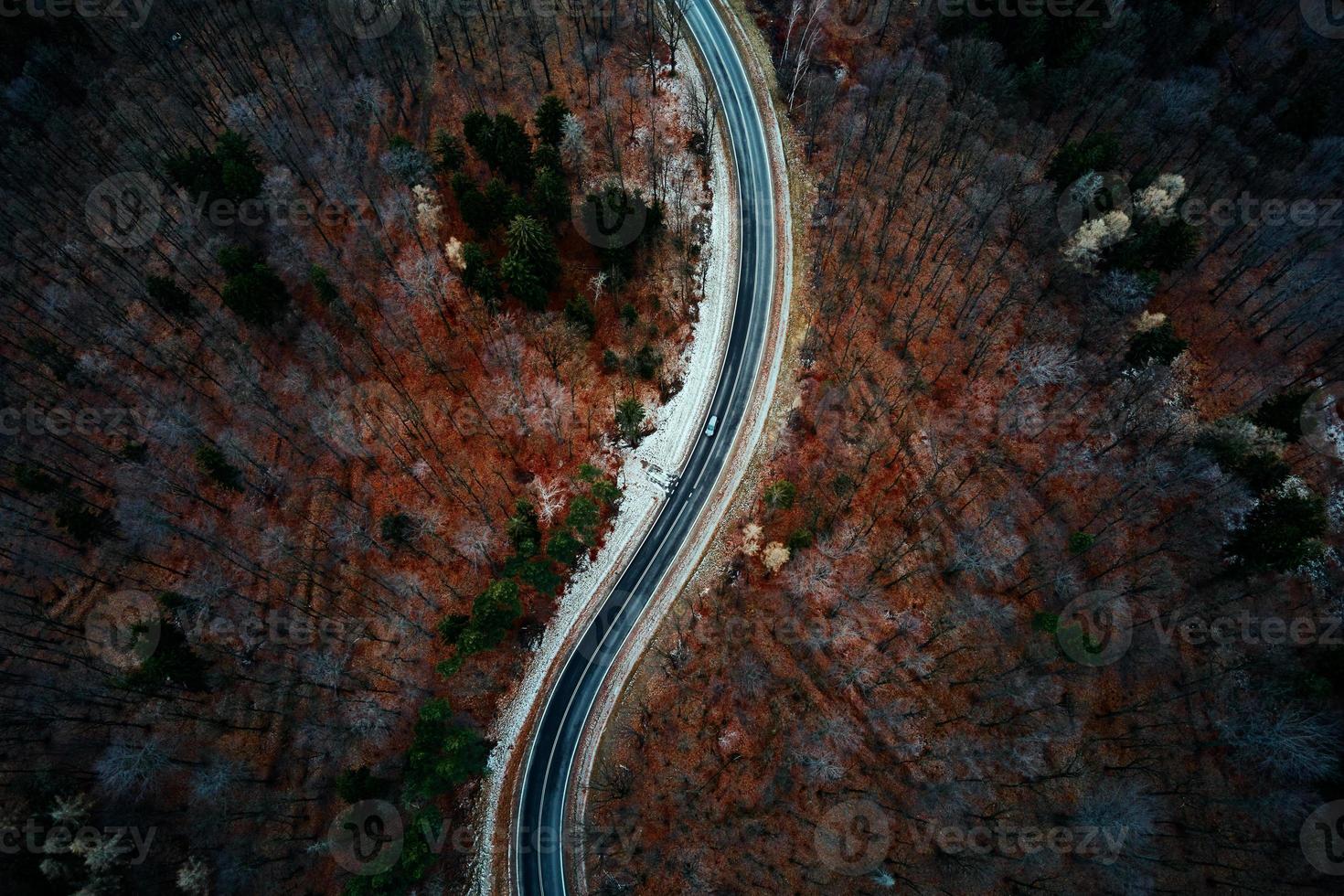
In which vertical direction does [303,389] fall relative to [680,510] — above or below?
above

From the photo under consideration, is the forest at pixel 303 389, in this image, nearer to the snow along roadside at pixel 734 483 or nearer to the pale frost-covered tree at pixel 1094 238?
the snow along roadside at pixel 734 483

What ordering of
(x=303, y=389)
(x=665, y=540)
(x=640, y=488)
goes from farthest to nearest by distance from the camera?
(x=303, y=389)
(x=640, y=488)
(x=665, y=540)

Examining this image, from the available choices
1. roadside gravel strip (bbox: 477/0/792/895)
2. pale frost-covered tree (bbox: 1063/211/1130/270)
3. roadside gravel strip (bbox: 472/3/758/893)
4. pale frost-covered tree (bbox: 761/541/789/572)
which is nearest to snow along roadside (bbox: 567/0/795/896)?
roadside gravel strip (bbox: 477/0/792/895)

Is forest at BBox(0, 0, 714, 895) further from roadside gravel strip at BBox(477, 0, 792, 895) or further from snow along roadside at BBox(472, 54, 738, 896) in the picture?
roadside gravel strip at BBox(477, 0, 792, 895)

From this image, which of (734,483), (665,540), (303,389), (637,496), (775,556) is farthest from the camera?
(303,389)

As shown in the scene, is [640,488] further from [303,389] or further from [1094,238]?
→ [1094,238]

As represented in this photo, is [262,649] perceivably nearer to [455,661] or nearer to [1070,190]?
[455,661]

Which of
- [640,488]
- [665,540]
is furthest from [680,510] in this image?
[640,488]
